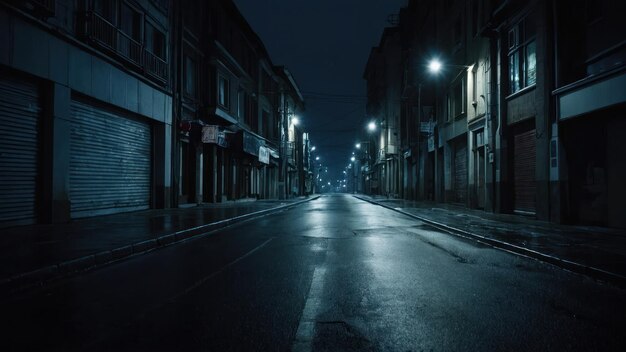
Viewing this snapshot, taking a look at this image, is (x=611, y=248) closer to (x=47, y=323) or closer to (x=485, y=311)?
(x=485, y=311)

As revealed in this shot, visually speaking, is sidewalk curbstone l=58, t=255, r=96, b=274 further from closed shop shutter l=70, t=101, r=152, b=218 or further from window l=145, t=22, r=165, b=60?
window l=145, t=22, r=165, b=60

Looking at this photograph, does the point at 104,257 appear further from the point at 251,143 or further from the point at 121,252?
the point at 251,143

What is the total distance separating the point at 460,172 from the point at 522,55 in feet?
33.2

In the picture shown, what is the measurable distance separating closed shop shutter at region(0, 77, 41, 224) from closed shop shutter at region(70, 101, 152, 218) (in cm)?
171

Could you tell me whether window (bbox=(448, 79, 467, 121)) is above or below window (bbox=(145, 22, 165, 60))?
below

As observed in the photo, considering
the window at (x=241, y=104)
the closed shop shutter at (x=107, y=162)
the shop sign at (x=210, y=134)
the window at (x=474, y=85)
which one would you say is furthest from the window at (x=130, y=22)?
the window at (x=474, y=85)

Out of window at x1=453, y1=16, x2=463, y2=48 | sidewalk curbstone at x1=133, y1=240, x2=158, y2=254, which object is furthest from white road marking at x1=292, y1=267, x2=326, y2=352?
window at x1=453, y1=16, x2=463, y2=48

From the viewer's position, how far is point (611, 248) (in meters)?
8.88

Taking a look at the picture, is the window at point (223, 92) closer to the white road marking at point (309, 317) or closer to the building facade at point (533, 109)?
the building facade at point (533, 109)

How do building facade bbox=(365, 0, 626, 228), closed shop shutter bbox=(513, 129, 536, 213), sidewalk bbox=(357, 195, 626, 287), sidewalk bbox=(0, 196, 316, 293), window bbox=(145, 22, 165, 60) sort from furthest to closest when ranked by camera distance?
1. window bbox=(145, 22, 165, 60)
2. closed shop shutter bbox=(513, 129, 536, 213)
3. building facade bbox=(365, 0, 626, 228)
4. sidewalk bbox=(357, 195, 626, 287)
5. sidewalk bbox=(0, 196, 316, 293)

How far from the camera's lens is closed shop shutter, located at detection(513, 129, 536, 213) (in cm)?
1756

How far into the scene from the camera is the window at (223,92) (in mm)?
28859

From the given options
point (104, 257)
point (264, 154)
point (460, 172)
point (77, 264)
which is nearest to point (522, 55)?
point (460, 172)

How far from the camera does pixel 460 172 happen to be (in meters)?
27.2
